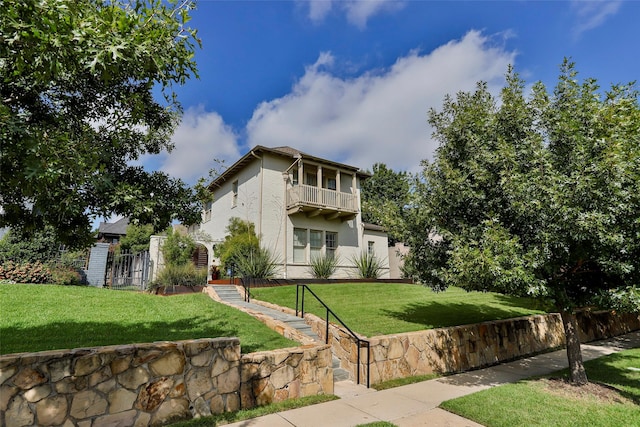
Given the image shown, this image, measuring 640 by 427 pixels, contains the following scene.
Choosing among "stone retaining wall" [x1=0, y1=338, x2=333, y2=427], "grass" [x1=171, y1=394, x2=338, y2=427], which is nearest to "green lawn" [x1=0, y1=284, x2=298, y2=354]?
"stone retaining wall" [x1=0, y1=338, x2=333, y2=427]

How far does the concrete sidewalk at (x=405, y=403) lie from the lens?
4675 mm

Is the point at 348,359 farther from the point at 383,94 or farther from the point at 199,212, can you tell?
the point at 383,94

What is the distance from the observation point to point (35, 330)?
596 centimetres

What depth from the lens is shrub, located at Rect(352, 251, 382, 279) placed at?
17578 millimetres

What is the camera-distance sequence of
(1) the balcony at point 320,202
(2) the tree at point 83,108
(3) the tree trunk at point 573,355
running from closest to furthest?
1. (2) the tree at point 83,108
2. (3) the tree trunk at point 573,355
3. (1) the balcony at point 320,202

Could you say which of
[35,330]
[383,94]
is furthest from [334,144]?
[35,330]

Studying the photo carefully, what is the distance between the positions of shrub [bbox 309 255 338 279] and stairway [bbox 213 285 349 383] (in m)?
4.80

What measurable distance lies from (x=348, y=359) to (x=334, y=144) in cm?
1786

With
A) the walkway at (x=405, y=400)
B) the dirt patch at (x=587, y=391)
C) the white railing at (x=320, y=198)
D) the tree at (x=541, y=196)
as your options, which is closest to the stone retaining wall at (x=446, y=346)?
the walkway at (x=405, y=400)

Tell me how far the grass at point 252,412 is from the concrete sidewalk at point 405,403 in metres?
0.11

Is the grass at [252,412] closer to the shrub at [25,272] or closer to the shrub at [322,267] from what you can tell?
the shrub at [322,267]

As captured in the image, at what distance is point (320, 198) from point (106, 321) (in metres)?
10.8

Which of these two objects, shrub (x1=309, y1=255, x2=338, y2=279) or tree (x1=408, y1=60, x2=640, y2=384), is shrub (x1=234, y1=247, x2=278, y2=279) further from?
tree (x1=408, y1=60, x2=640, y2=384)

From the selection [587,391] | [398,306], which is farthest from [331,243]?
[587,391]
